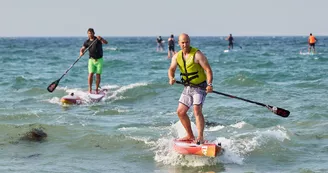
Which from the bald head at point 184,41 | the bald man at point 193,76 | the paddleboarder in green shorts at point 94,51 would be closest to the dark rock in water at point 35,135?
the bald man at point 193,76

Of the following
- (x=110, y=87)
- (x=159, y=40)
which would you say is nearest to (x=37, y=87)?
(x=110, y=87)

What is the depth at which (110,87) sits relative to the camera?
20.5 m

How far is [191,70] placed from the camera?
29.7ft

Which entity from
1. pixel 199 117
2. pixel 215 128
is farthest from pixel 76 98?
pixel 199 117

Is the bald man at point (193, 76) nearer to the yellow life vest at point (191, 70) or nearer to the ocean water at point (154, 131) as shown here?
the yellow life vest at point (191, 70)

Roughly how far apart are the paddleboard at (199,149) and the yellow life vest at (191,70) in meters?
0.92

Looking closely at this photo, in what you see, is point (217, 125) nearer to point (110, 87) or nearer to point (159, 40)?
point (110, 87)

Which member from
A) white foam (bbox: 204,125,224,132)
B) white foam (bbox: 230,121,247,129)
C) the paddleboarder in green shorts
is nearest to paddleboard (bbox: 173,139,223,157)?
white foam (bbox: 204,125,224,132)

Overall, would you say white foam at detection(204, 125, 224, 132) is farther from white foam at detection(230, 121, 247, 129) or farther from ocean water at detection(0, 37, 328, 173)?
white foam at detection(230, 121, 247, 129)

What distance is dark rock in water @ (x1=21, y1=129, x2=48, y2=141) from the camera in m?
11.0

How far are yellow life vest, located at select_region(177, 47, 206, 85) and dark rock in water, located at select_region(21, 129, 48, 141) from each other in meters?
3.31

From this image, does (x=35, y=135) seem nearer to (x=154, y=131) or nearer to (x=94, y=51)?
(x=154, y=131)

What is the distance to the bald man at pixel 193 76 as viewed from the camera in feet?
29.1

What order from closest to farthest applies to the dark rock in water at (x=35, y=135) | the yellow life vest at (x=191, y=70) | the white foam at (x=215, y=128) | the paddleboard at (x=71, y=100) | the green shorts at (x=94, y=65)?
the yellow life vest at (x=191, y=70), the dark rock in water at (x=35, y=135), the white foam at (x=215, y=128), the paddleboard at (x=71, y=100), the green shorts at (x=94, y=65)
